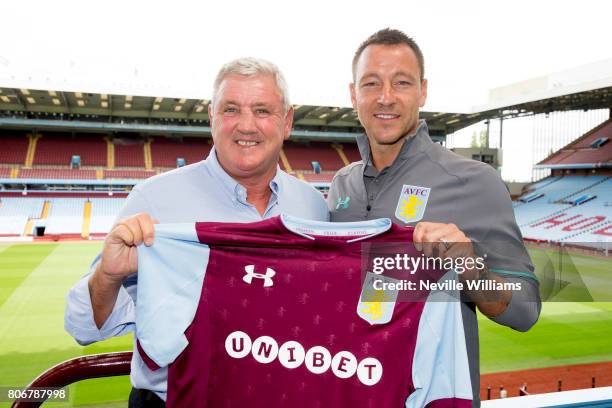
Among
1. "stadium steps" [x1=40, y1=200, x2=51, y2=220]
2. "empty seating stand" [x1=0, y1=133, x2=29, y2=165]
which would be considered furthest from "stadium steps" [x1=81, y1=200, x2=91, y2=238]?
"empty seating stand" [x1=0, y1=133, x2=29, y2=165]

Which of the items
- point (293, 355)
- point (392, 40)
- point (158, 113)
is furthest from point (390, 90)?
point (158, 113)

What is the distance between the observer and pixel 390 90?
2.42m

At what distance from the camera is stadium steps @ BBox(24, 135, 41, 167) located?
98.1 ft

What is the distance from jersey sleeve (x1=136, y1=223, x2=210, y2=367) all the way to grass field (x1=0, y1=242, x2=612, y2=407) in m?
5.50

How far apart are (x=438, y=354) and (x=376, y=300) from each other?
325mm

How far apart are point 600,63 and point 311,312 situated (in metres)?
30.0

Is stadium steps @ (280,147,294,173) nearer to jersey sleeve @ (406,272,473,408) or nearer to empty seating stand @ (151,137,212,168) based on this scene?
empty seating stand @ (151,137,212,168)

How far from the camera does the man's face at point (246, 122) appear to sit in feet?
7.43

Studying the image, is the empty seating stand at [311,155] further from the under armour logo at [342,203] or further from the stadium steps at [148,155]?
the under armour logo at [342,203]

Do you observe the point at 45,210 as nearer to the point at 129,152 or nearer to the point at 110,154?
the point at 110,154

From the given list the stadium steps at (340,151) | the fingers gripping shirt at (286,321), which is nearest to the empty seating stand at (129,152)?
the stadium steps at (340,151)

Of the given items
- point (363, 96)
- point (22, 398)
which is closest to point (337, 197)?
point (363, 96)

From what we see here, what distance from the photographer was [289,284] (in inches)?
72.6

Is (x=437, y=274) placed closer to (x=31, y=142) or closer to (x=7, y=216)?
(x=7, y=216)
